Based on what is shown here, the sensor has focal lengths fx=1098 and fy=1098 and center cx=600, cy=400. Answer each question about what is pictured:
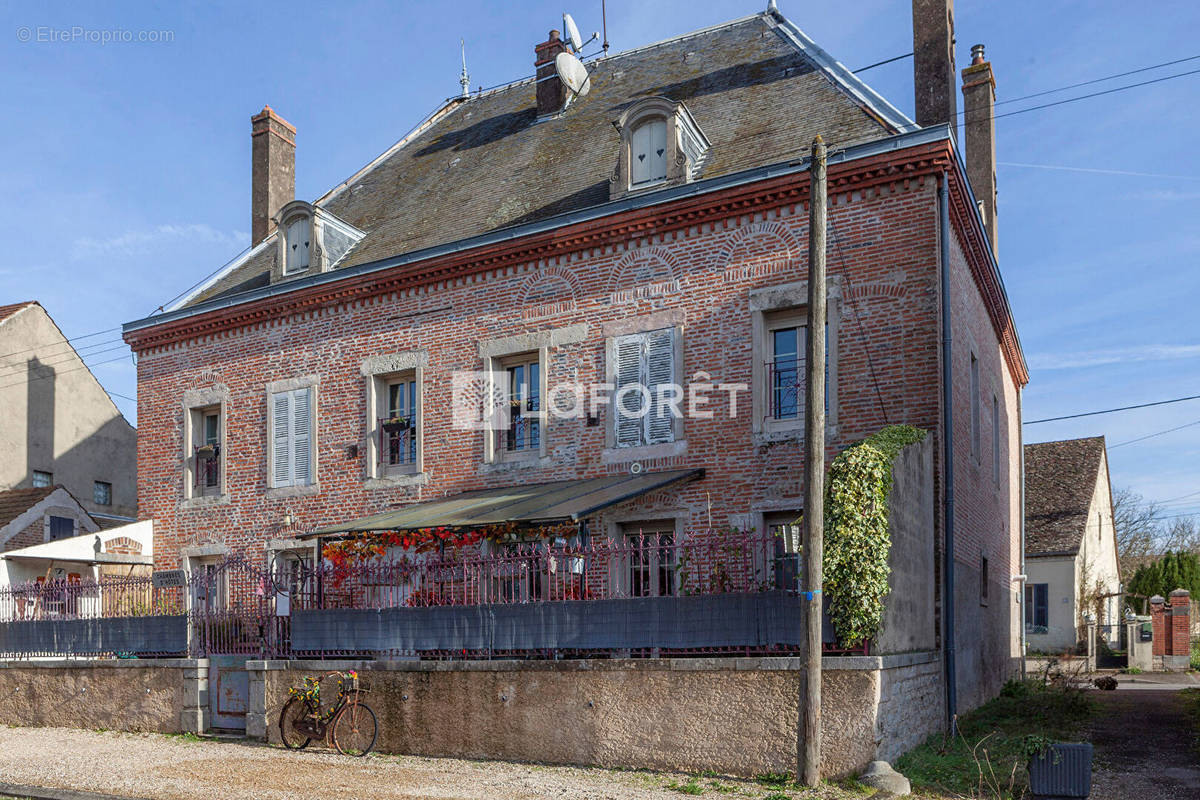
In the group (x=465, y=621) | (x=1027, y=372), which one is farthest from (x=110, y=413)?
Answer: (x=1027, y=372)

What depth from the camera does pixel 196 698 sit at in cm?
1516

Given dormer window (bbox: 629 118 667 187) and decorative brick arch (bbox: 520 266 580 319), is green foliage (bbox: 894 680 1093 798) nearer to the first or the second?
decorative brick arch (bbox: 520 266 580 319)

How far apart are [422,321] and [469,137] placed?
5350 mm

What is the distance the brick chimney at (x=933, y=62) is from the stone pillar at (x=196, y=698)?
12.5 meters

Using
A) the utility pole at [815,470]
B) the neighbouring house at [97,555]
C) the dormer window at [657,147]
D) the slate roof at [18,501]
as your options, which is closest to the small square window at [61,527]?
the slate roof at [18,501]

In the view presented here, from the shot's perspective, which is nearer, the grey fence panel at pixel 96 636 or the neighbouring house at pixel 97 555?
the grey fence panel at pixel 96 636

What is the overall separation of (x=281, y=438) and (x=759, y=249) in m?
9.06

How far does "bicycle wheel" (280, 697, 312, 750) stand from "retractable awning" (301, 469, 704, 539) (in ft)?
7.75

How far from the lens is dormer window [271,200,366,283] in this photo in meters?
19.0

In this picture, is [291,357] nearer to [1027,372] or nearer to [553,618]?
[553,618]

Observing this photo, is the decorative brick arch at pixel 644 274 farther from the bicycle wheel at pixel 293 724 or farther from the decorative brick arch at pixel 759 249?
the bicycle wheel at pixel 293 724

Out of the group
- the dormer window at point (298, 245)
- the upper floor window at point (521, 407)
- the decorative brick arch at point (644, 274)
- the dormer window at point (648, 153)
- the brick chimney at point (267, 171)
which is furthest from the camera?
the brick chimney at point (267, 171)

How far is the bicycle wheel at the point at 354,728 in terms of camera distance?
516 inches

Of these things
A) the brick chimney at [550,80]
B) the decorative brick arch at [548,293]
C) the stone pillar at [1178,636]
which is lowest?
the stone pillar at [1178,636]
